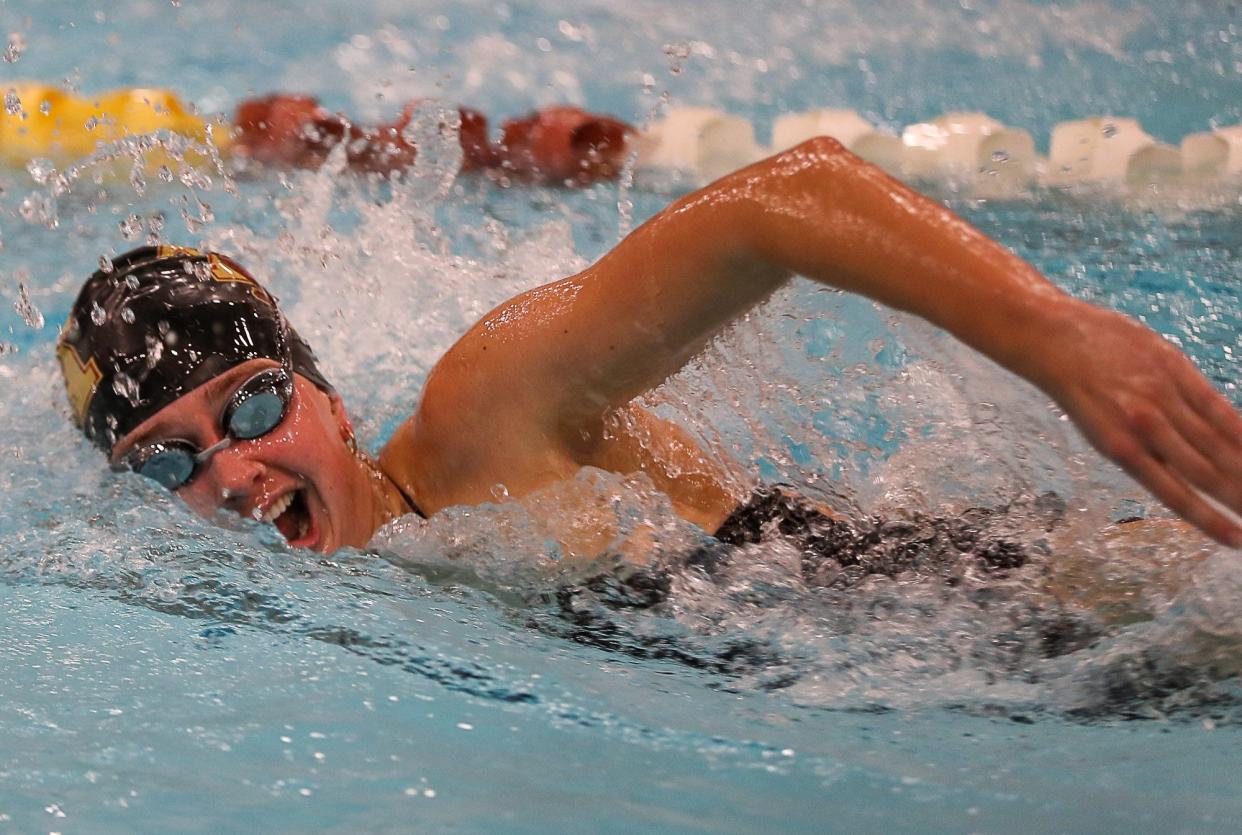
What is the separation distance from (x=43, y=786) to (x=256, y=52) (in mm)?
3838

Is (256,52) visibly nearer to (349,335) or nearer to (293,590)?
(349,335)

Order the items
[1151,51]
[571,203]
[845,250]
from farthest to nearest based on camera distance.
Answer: [1151,51]
[571,203]
[845,250]

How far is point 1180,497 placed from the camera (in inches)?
39.3

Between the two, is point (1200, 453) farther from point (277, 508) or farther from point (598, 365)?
point (277, 508)

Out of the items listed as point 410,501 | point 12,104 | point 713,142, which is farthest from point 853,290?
point 12,104

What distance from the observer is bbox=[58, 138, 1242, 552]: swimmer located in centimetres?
101

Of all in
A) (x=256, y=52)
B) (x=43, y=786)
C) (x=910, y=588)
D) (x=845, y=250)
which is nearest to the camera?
(x=845, y=250)

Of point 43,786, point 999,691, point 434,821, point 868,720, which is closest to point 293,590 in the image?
point 43,786

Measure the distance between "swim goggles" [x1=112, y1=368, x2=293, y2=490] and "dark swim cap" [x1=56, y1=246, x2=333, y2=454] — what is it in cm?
5

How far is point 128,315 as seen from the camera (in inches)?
68.7

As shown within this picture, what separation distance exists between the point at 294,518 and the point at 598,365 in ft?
1.88

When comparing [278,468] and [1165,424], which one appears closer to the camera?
[1165,424]

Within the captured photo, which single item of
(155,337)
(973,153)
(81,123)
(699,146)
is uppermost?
(973,153)

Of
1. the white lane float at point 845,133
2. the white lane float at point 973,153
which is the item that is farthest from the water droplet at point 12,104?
the white lane float at point 973,153
